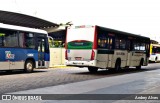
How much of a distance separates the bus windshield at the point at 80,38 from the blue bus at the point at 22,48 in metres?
2.31

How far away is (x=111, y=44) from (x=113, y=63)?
54.3 inches

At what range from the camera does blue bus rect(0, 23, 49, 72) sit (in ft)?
58.6

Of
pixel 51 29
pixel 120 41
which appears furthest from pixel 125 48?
pixel 51 29

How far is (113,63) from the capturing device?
2086 centimetres

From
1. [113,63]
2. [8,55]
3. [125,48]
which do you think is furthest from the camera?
[125,48]

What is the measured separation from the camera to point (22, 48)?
19.2 m

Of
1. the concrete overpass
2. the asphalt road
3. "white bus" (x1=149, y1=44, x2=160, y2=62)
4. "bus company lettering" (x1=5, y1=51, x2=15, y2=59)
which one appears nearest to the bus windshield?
the asphalt road

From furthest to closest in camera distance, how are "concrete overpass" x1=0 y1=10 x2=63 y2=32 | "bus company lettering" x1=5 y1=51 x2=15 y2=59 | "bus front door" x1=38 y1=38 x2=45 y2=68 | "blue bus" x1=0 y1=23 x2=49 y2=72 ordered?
"concrete overpass" x1=0 y1=10 x2=63 y2=32 < "bus front door" x1=38 y1=38 x2=45 y2=68 < "bus company lettering" x1=5 y1=51 x2=15 y2=59 < "blue bus" x1=0 y1=23 x2=49 y2=72

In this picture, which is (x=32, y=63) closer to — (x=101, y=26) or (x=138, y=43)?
(x=101, y=26)

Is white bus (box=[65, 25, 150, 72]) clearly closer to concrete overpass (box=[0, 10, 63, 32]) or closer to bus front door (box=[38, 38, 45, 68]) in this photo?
bus front door (box=[38, 38, 45, 68])

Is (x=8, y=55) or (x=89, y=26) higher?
(x=89, y=26)

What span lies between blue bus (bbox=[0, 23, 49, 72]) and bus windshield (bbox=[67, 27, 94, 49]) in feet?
7.57

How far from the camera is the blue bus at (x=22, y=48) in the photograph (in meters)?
17.9

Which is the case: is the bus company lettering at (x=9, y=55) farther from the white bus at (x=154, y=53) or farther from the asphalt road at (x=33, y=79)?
the white bus at (x=154, y=53)
